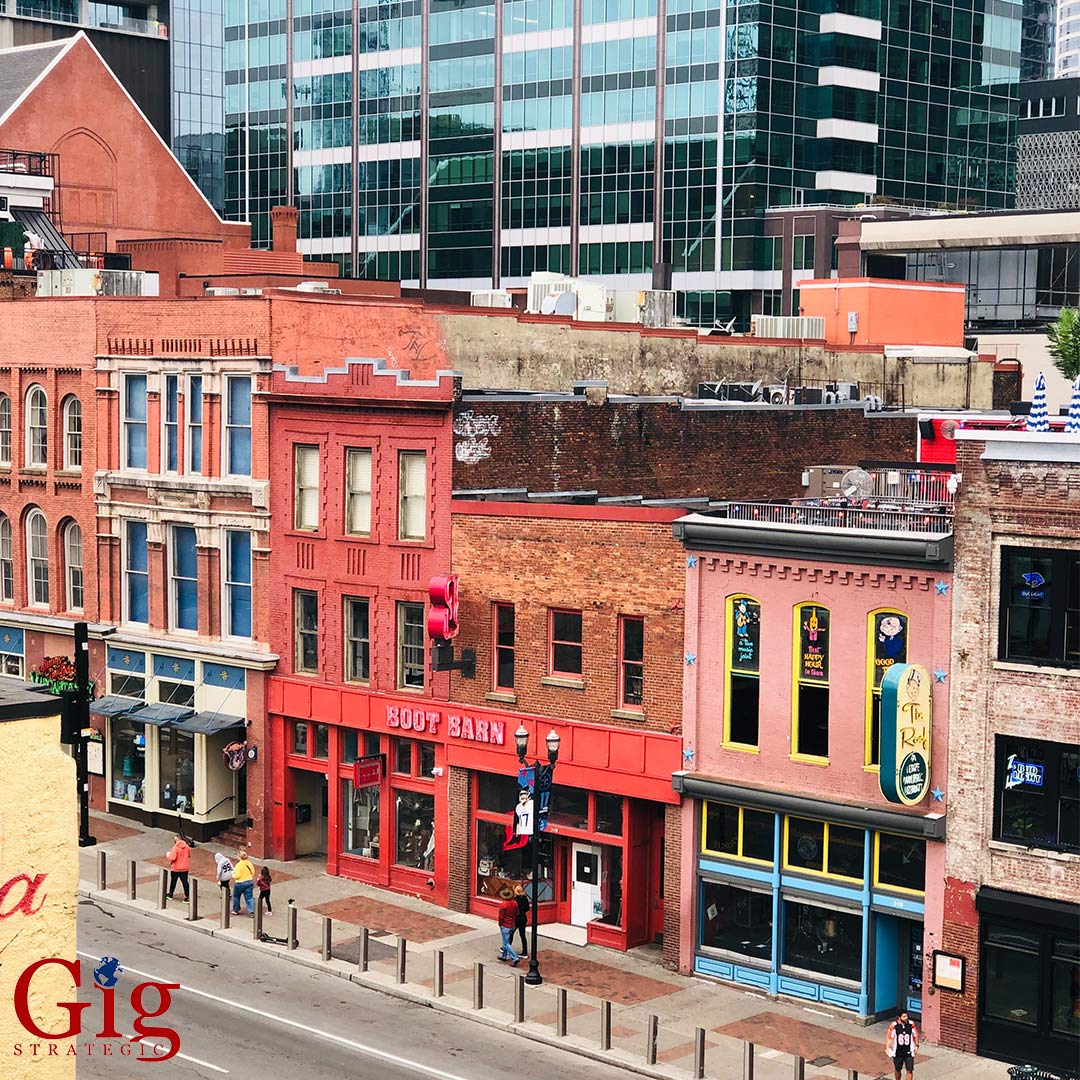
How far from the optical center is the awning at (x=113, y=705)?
47.3 metres

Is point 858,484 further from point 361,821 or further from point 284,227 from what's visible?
point 284,227

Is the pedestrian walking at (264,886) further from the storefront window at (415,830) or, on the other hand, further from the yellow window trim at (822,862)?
the yellow window trim at (822,862)

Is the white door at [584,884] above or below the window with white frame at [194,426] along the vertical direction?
below

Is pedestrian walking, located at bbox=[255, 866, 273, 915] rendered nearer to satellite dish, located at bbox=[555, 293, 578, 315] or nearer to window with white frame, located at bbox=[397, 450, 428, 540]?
window with white frame, located at bbox=[397, 450, 428, 540]

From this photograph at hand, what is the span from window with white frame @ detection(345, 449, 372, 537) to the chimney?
74.2 ft

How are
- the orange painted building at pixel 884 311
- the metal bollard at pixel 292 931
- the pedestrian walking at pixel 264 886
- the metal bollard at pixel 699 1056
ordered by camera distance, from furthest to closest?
the orange painted building at pixel 884 311 → the pedestrian walking at pixel 264 886 → the metal bollard at pixel 292 931 → the metal bollard at pixel 699 1056

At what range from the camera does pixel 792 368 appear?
57.8 meters

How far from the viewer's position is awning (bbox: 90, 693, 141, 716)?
47312mm

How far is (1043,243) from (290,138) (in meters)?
66.4

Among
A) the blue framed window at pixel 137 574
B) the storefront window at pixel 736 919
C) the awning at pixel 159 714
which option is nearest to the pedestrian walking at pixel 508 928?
the storefront window at pixel 736 919

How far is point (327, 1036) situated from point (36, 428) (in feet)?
79.8

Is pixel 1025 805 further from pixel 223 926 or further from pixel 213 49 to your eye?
pixel 213 49

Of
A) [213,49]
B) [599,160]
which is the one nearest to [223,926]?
[599,160]

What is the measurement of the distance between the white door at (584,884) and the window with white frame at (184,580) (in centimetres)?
1303
